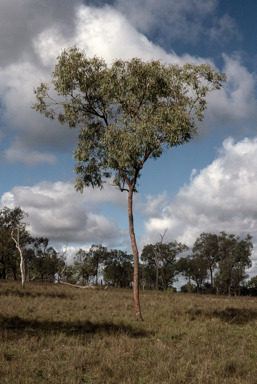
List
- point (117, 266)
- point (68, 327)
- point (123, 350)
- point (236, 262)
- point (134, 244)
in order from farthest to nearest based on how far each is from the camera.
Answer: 1. point (117, 266)
2. point (236, 262)
3. point (134, 244)
4. point (68, 327)
5. point (123, 350)

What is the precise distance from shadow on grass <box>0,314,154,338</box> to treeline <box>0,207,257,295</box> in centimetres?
4227

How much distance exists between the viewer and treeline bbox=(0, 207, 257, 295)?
6354cm

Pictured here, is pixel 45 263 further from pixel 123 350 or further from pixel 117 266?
pixel 123 350

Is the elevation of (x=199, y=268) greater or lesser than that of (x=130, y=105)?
lesser

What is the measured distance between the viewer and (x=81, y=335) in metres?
10.9

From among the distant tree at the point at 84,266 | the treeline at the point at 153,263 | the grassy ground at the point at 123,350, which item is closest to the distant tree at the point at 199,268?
the treeline at the point at 153,263

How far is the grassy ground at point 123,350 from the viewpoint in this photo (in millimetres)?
7285

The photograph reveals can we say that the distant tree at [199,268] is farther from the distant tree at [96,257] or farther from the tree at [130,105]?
the tree at [130,105]

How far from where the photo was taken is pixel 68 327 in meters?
12.7

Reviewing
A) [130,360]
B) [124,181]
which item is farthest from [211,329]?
[124,181]

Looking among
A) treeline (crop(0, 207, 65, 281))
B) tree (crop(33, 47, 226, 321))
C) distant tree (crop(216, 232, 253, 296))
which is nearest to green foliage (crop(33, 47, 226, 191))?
tree (crop(33, 47, 226, 321))

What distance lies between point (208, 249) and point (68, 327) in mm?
65541

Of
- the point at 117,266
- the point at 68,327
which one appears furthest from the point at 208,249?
the point at 68,327

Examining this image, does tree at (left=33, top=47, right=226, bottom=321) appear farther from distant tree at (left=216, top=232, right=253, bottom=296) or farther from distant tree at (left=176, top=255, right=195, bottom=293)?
distant tree at (left=176, top=255, right=195, bottom=293)
